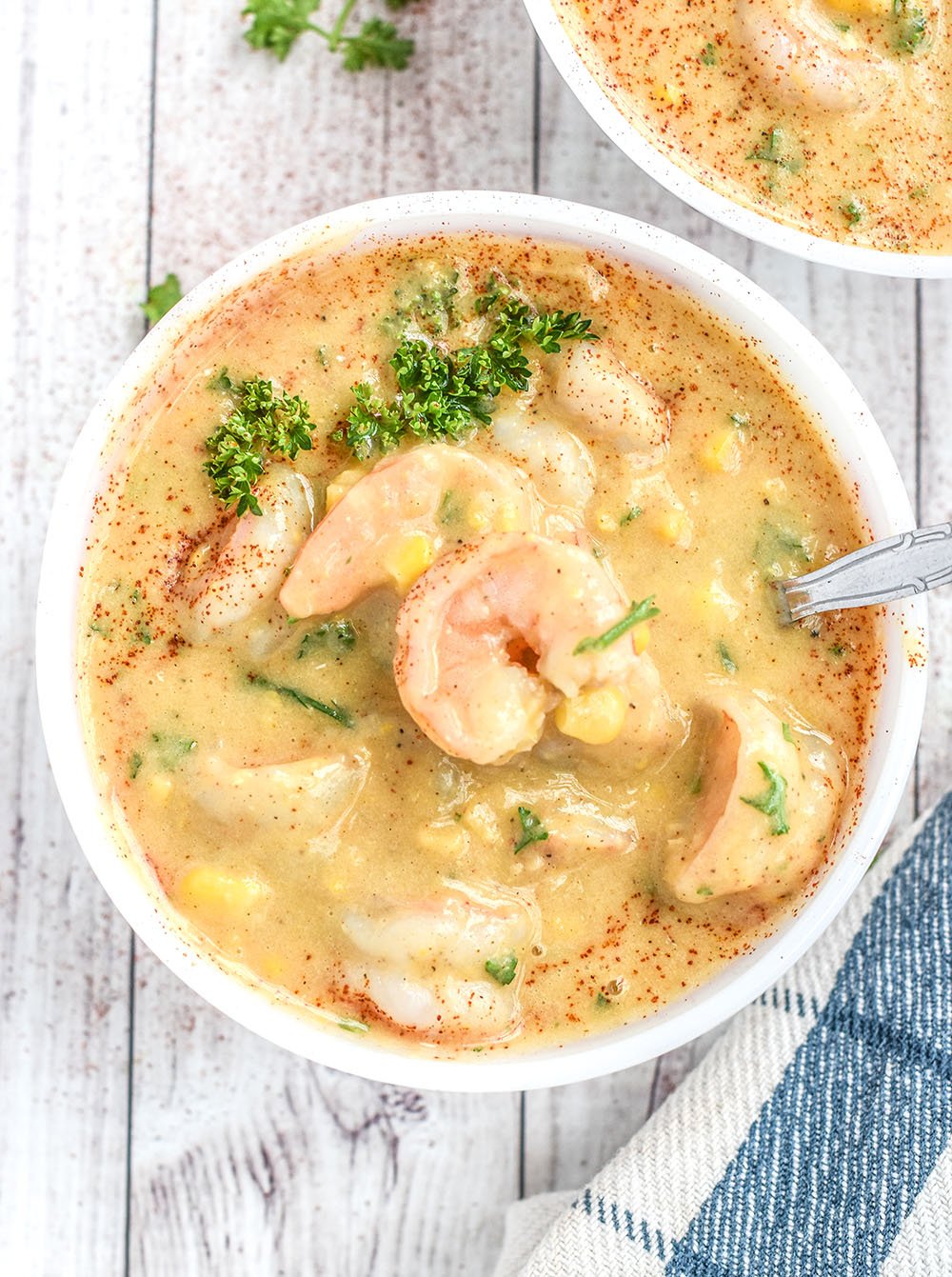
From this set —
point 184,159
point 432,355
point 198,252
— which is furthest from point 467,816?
point 184,159

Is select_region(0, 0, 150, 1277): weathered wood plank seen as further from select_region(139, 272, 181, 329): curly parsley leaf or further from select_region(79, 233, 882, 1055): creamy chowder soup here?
select_region(79, 233, 882, 1055): creamy chowder soup

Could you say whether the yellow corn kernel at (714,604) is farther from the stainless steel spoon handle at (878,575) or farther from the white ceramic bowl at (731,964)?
the white ceramic bowl at (731,964)

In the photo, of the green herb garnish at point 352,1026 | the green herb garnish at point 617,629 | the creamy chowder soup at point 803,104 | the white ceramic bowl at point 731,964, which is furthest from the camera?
the creamy chowder soup at point 803,104

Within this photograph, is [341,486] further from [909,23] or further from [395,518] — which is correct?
[909,23]

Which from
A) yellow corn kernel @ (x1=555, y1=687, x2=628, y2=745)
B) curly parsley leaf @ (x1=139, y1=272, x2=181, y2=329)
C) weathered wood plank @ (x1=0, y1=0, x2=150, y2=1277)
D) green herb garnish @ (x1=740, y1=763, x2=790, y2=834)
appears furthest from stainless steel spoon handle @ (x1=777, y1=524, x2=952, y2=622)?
weathered wood plank @ (x1=0, y1=0, x2=150, y2=1277)

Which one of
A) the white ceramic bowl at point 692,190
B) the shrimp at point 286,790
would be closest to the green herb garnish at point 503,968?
the shrimp at point 286,790
